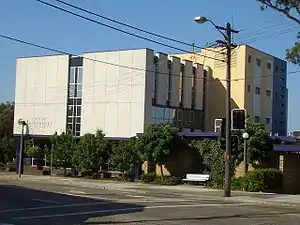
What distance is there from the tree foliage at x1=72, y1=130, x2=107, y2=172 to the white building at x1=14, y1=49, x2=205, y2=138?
14.2 ft

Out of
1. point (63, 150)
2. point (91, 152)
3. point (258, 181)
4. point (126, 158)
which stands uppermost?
point (63, 150)

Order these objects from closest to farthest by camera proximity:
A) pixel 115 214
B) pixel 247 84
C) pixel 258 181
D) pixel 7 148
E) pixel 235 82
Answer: pixel 115 214
pixel 258 181
pixel 7 148
pixel 235 82
pixel 247 84

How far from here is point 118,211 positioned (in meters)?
18.9

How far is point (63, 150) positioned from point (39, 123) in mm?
9052

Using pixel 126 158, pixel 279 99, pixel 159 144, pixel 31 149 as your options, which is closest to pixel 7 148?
pixel 31 149

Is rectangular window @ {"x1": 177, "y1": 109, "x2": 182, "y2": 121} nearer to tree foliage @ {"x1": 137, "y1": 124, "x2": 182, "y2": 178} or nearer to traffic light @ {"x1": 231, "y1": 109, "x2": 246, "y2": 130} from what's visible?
tree foliage @ {"x1": 137, "y1": 124, "x2": 182, "y2": 178}

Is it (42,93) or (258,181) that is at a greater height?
(42,93)

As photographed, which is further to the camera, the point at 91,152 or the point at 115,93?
the point at 115,93

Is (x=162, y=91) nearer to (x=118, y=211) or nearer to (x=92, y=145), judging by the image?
(x=92, y=145)

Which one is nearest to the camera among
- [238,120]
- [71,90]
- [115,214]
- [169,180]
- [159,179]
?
[115,214]

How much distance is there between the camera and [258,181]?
33.8 metres

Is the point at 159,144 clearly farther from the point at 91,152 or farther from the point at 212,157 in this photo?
the point at 91,152

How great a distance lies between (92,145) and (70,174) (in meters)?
5.77

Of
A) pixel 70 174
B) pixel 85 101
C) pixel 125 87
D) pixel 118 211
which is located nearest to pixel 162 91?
pixel 125 87
